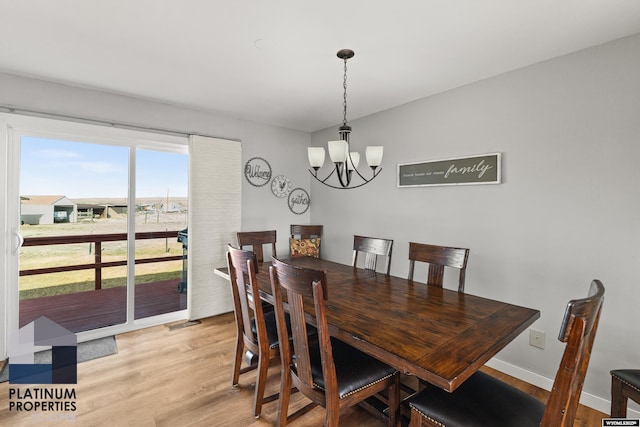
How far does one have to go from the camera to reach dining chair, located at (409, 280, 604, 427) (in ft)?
3.25

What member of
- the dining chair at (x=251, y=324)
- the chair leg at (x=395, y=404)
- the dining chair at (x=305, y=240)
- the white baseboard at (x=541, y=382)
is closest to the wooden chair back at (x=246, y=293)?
the dining chair at (x=251, y=324)

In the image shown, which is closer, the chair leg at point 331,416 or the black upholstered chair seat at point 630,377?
the chair leg at point 331,416

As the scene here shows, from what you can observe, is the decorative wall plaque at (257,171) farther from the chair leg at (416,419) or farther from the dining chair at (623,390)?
the dining chair at (623,390)

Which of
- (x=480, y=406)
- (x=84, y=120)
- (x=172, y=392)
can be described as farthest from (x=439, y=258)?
(x=84, y=120)

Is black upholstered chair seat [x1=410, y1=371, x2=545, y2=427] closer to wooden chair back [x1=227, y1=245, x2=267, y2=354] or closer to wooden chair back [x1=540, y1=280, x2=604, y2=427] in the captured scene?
wooden chair back [x1=540, y1=280, x2=604, y2=427]

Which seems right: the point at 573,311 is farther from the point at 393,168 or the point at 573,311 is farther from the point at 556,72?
the point at 393,168

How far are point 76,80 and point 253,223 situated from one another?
7.53 feet

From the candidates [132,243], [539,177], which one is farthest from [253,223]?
[539,177]

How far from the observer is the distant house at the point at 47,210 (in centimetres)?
272

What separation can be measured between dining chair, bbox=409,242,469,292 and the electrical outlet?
2.61 feet

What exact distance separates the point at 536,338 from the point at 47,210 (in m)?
4.43

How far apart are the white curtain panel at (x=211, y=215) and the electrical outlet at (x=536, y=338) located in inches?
124

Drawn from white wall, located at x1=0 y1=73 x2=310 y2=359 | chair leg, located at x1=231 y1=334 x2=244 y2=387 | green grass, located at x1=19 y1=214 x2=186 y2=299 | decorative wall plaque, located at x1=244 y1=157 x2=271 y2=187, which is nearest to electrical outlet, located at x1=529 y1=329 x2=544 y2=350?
chair leg, located at x1=231 y1=334 x2=244 y2=387

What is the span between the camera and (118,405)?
2.05 m
